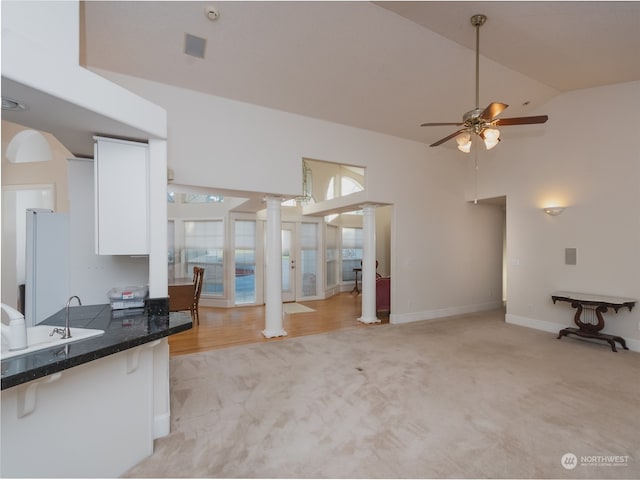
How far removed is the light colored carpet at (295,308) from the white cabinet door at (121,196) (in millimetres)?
4427

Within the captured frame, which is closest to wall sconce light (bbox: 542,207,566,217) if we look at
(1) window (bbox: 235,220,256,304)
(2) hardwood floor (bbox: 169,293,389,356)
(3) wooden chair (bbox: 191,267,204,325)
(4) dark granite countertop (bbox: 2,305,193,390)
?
(2) hardwood floor (bbox: 169,293,389,356)

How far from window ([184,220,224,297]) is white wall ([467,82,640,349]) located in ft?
19.3

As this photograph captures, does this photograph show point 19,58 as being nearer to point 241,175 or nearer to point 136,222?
point 136,222

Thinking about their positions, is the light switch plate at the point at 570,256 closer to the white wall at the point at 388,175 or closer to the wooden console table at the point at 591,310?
the wooden console table at the point at 591,310

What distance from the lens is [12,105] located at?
5.30 feet

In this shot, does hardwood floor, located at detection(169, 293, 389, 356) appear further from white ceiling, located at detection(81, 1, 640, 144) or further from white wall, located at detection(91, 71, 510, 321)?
white ceiling, located at detection(81, 1, 640, 144)

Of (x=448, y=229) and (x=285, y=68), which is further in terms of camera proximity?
(x=448, y=229)

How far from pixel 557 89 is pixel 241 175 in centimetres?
507

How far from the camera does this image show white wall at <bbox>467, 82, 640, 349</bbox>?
4133 mm

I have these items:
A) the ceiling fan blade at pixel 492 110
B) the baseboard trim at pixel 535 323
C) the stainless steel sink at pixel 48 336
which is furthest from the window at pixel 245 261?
the ceiling fan blade at pixel 492 110

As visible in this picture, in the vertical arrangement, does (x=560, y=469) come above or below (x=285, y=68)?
below

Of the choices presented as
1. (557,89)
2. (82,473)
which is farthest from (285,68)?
(557,89)

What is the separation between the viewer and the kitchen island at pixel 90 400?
1.34 m

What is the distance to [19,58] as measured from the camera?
4.46 feet
